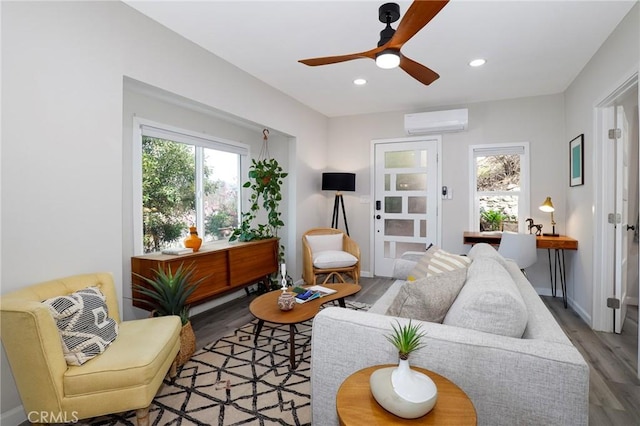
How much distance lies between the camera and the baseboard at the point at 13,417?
1.73 metres

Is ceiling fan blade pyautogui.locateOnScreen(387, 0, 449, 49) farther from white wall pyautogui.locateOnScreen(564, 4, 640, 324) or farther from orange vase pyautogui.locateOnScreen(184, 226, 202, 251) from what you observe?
orange vase pyautogui.locateOnScreen(184, 226, 202, 251)

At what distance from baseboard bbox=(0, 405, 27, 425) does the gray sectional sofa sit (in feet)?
5.43

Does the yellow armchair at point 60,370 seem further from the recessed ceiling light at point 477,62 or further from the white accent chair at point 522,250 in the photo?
the recessed ceiling light at point 477,62

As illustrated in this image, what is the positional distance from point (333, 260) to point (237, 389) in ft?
7.02

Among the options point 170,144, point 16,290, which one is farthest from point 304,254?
point 16,290

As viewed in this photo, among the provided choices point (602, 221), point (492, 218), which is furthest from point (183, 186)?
point (602, 221)

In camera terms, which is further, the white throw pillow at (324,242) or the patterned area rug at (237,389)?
the white throw pillow at (324,242)

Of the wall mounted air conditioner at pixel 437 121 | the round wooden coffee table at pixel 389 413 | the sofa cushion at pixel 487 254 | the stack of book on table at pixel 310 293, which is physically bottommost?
the stack of book on table at pixel 310 293

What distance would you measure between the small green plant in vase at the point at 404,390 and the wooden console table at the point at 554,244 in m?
3.39

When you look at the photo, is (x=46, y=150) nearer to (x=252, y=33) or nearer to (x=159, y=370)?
(x=159, y=370)

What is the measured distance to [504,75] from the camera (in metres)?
3.55

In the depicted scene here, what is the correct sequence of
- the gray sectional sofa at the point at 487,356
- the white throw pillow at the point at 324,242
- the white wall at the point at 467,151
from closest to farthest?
the gray sectional sofa at the point at 487,356 → the white wall at the point at 467,151 → the white throw pillow at the point at 324,242

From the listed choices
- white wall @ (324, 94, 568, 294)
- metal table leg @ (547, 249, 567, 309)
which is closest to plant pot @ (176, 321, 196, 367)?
white wall @ (324, 94, 568, 294)
